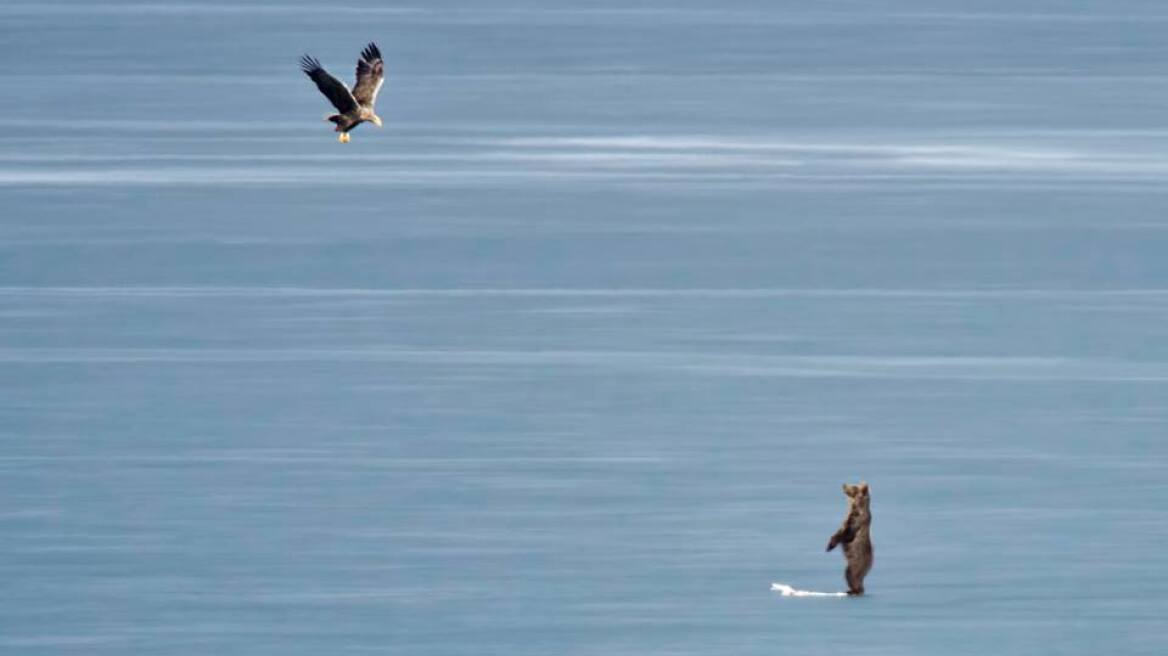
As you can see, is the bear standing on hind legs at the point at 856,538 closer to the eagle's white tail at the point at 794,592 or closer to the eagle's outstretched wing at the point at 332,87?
the eagle's white tail at the point at 794,592

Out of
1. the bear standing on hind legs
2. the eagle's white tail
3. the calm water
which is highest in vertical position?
the calm water

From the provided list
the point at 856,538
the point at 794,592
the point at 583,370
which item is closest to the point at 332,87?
the point at 583,370

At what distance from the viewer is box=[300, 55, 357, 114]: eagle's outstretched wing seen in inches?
473

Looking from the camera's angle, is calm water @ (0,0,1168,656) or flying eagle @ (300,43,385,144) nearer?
calm water @ (0,0,1168,656)

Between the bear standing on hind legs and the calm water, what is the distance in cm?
9

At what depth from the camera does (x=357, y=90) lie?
498 inches

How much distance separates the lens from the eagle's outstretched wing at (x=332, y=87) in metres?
12.0

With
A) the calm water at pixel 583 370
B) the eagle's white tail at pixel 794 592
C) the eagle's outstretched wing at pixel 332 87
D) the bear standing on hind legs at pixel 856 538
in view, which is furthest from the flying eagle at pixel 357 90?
the bear standing on hind legs at pixel 856 538

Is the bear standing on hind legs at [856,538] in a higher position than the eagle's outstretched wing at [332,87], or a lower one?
lower

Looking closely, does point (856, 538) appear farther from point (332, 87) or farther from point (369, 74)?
point (369, 74)

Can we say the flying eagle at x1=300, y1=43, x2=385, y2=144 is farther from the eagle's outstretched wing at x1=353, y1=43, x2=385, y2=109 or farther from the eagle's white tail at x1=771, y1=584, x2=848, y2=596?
the eagle's white tail at x1=771, y1=584, x2=848, y2=596

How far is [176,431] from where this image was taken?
418 inches

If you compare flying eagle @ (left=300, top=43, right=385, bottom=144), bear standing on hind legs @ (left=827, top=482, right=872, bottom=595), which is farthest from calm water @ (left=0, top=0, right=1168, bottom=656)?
flying eagle @ (left=300, top=43, right=385, bottom=144)

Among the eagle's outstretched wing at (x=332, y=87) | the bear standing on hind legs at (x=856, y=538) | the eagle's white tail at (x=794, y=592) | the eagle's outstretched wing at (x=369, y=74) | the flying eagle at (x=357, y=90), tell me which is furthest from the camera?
the eagle's outstretched wing at (x=369, y=74)
